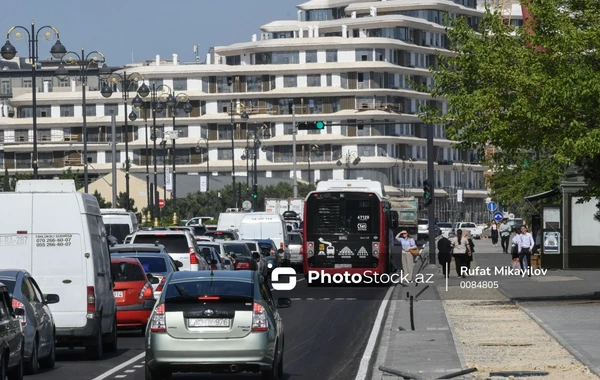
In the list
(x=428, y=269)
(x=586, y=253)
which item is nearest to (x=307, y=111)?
(x=428, y=269)

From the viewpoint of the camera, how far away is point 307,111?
162 meters

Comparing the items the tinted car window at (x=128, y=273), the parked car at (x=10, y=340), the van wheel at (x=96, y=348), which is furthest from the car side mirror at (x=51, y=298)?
the tinted car window at (x=128, y=273)

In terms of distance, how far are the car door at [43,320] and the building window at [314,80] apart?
470ft

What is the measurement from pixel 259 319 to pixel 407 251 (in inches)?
1282

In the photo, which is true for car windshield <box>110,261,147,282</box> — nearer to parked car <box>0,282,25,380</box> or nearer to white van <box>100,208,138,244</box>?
parked car <box>0,282,25,380</box>

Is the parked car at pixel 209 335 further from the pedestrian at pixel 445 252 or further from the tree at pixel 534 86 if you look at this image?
the pedestrian at pixel 445 252

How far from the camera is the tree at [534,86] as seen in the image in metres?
33.0

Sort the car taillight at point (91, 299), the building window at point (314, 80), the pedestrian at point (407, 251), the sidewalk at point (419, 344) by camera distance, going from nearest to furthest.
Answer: the sidewalk at point (419, 344)
the car taillight at point (91, 299)
the pedestrian at point (407, 251)
the building window at point (314, 80)

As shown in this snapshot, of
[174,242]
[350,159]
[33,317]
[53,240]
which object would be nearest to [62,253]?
[53,240]

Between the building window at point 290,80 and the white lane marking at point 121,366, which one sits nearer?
the white lane marking at point 121,366

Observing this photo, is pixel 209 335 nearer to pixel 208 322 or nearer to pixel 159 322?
pixel 208 322

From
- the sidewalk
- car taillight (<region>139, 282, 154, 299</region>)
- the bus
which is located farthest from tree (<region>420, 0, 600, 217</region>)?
the bus

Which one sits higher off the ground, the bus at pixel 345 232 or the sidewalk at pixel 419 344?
the bus at pixel 345 232

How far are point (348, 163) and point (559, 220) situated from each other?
9596 cm
